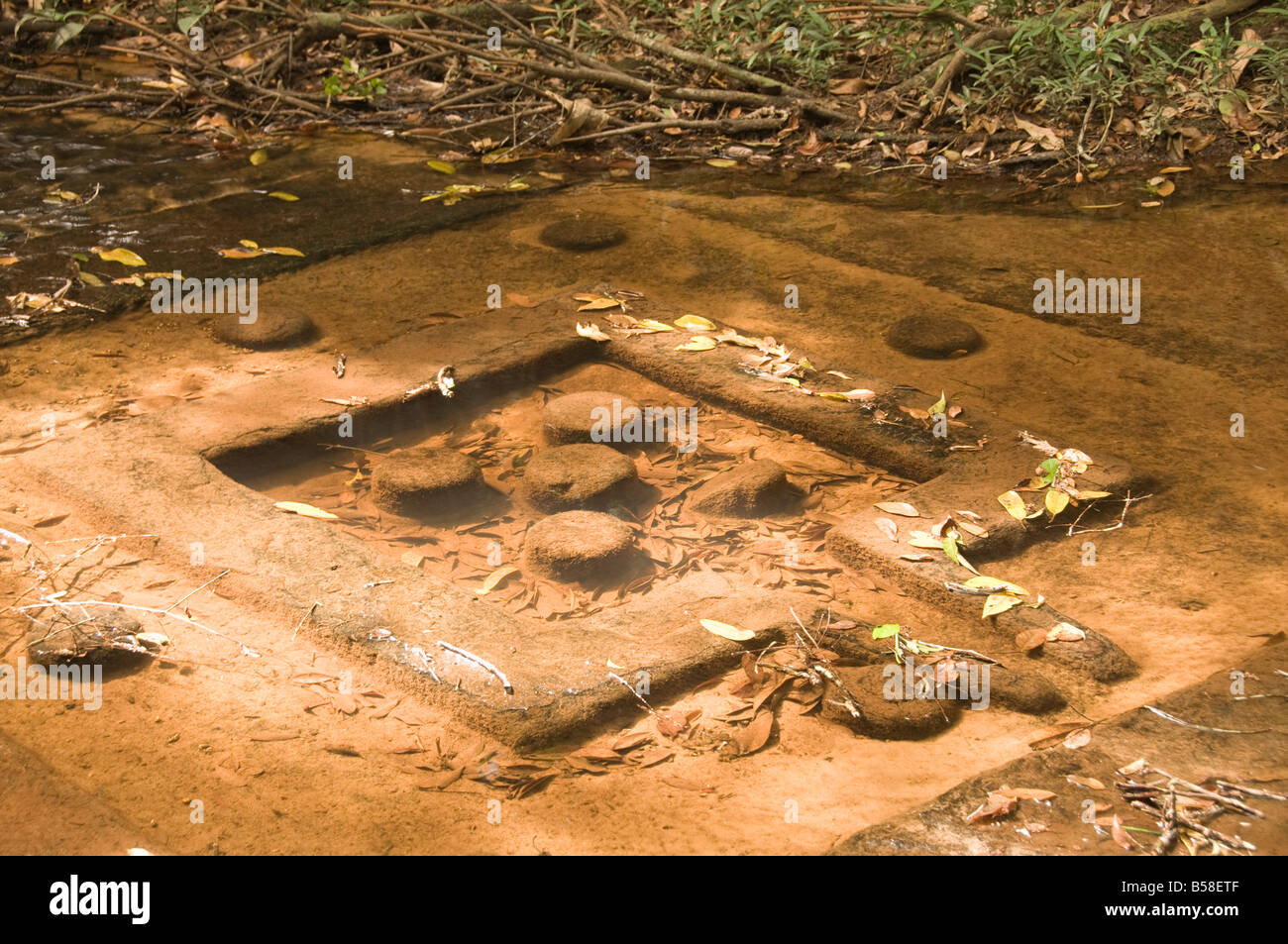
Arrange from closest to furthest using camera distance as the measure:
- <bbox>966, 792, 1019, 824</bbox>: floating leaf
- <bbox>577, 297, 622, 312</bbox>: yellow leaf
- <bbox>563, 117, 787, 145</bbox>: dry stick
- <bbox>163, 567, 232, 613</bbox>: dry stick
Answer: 1. <bbox>966, 792, 1019, 824</bbox>: floating leaf
2. <bbox>163, 567, 232, 613</bbox>: dry stick
3. <bbox>577, 297, 622, 312</bbox>: yellow leaf
4. <bbox>563, 117, 787, 145</bbox>: dry stick

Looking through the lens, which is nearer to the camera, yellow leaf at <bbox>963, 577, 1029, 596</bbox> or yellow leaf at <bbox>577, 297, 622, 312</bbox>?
yellow leaf at <bbox>963, 577, 1029, 596</bbox>

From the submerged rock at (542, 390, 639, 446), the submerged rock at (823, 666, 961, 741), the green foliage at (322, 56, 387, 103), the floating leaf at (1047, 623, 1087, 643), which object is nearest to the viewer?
the submerged rock at (823, 666, 961, 741)

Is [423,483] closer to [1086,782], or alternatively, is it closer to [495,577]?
[495,577]

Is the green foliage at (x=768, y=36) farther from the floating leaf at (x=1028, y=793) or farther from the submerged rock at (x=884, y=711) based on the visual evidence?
the floating leaf at (x=1028, y=793)

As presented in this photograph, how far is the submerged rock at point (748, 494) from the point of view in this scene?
2.47 m

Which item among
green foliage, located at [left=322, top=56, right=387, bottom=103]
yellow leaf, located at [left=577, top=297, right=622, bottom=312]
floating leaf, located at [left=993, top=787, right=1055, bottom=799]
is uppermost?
green foliage, located at [left=322, top=56, right=387, bottom=103]

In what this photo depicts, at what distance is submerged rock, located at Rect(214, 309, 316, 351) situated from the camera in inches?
124

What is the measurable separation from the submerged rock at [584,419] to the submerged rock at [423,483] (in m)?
0.25

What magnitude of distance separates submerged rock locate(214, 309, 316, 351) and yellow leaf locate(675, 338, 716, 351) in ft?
3.57

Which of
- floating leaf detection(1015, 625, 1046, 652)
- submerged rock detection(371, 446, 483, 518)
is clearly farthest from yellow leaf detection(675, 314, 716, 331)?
floating leaf detection(1015, 625, 1046, 652)

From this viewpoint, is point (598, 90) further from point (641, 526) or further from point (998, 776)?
point (998, 776)

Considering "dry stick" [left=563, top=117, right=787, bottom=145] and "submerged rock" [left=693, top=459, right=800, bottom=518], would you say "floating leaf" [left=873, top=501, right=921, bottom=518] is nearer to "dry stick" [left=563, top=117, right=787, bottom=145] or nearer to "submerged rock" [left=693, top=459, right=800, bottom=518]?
"submerged rock" [left=693, top=459, right=800, bottom=518]

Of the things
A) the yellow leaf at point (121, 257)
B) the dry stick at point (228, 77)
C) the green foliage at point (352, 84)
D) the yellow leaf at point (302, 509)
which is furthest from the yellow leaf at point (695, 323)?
the green foliage at point (352, 84)

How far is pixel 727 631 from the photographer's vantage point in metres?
2.00
